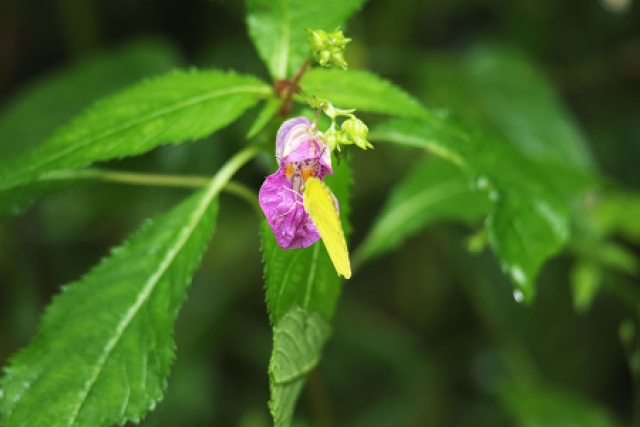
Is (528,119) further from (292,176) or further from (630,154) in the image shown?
(292,176)

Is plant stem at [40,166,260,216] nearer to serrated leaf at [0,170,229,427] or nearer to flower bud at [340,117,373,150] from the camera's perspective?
serrated leaf at [0,170,229,427]

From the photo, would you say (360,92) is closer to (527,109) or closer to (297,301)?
(297,301)

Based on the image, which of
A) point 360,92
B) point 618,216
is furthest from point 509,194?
point 618,216

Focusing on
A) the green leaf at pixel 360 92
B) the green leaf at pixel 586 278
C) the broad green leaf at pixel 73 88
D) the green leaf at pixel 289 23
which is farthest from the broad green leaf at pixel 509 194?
the broad green leaf at pixel 73 88

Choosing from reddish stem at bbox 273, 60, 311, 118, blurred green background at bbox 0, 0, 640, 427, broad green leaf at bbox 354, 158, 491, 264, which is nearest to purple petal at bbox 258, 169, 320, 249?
reddish stem at bbox 273, 60, 311, 118

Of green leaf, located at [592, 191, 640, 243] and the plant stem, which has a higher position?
the plant stem

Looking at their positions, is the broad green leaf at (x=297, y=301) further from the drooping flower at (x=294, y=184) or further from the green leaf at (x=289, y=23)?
the green leaf at (x=289, y=23)
